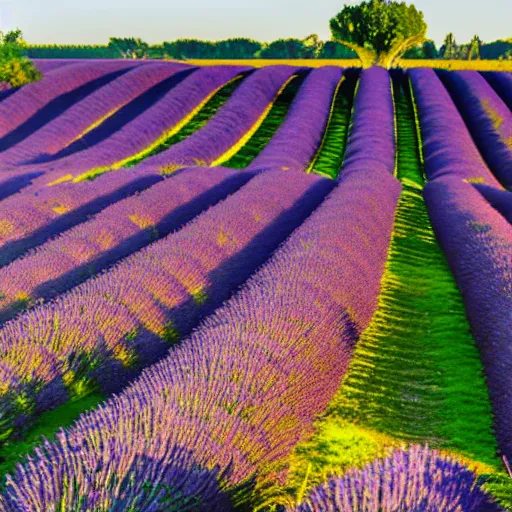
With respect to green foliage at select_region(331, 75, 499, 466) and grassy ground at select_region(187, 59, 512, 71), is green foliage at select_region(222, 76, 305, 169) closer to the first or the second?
green foliage at select_region(331, 75, 499, 466)

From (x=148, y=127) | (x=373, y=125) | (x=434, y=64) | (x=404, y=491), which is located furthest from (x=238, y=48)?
(x=404, y=491)

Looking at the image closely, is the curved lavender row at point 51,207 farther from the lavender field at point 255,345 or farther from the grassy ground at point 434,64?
the grassy ground at point 434,64

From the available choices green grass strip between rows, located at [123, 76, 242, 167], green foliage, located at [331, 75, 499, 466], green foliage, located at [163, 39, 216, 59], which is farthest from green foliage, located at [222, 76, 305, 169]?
green foliage, located at [163, 39, 216, 59]

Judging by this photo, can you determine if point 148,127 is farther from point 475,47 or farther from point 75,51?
point 75,51

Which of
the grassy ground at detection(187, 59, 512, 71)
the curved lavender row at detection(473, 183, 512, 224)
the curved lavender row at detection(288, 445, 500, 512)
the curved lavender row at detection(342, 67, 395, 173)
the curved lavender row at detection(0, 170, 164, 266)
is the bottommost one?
the curved lavender row at detection(0, 170, 164, 266)

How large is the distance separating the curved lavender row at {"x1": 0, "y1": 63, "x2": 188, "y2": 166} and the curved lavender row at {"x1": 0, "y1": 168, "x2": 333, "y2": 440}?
13.0 metres

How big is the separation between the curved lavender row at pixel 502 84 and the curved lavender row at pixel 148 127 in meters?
13.4

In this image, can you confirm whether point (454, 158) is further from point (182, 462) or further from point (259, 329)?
point (182, 462)

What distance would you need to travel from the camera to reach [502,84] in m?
28.3

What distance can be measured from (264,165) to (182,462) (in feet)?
45.3

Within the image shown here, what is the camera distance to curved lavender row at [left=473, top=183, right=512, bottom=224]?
1099cm

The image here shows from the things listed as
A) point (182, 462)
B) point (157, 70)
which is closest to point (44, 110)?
point (157, 70)

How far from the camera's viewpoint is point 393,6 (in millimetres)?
36750

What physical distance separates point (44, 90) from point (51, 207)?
760 inches
